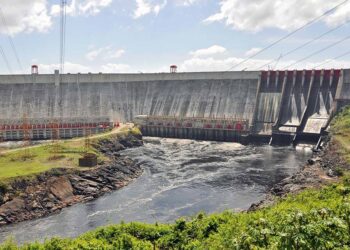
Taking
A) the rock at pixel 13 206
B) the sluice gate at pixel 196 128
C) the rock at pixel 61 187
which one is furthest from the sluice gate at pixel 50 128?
the rock at pixel 13 206

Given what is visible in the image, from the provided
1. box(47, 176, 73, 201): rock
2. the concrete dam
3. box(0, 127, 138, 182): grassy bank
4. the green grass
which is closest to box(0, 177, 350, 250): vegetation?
box(47, 176, 73, 201): rock

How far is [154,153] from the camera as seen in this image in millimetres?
87000

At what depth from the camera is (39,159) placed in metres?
68.2

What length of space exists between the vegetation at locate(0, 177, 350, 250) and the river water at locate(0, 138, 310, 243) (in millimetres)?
12649

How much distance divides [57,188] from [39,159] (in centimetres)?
1410

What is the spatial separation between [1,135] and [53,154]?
37591 mm

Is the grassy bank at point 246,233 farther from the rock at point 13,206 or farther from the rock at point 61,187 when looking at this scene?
the rock at point 61,187

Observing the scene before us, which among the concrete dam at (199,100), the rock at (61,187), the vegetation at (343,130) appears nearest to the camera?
the rock at (61,187)

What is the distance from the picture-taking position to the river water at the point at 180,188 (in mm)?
47188

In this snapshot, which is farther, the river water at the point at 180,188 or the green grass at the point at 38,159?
the green grass at the point at 38,159

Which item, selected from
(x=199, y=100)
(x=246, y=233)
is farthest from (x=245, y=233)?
(x=199, y=100)

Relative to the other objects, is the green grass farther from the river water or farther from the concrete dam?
the concrete dam

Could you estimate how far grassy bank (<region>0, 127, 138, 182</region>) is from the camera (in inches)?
2335

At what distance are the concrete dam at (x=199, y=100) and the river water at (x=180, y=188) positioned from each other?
39.0 ft
